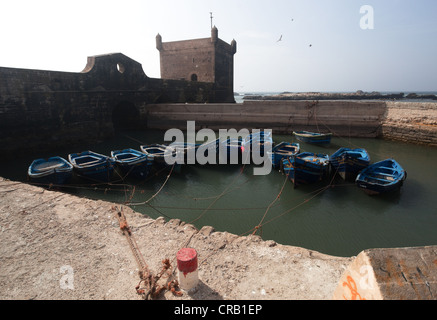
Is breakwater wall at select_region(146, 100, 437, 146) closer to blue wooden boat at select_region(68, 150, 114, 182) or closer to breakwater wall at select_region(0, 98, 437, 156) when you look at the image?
breakwater wall at select_region(0, 98, 437, 156)

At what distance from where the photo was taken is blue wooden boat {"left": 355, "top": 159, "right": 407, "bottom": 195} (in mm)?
→ 8016

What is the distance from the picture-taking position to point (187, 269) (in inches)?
122

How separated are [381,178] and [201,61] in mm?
23888

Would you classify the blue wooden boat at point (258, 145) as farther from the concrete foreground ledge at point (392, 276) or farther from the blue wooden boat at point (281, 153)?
the concrete foreground ledge at point (392, 276)

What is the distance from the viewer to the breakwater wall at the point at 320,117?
1534 cm

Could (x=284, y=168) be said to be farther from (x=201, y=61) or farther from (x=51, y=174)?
(x=201, y=61)

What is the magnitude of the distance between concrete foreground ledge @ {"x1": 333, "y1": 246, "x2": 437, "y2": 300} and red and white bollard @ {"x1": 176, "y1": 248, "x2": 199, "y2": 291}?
5.61 feet

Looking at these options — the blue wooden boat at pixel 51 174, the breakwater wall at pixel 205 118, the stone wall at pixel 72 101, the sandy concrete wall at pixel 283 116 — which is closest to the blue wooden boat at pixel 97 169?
the blue wooden boat at pixel 51 174

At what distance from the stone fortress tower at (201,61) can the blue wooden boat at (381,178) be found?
21.7 m

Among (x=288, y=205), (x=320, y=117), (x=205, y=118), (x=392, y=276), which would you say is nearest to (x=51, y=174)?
(x=288, y=205)
